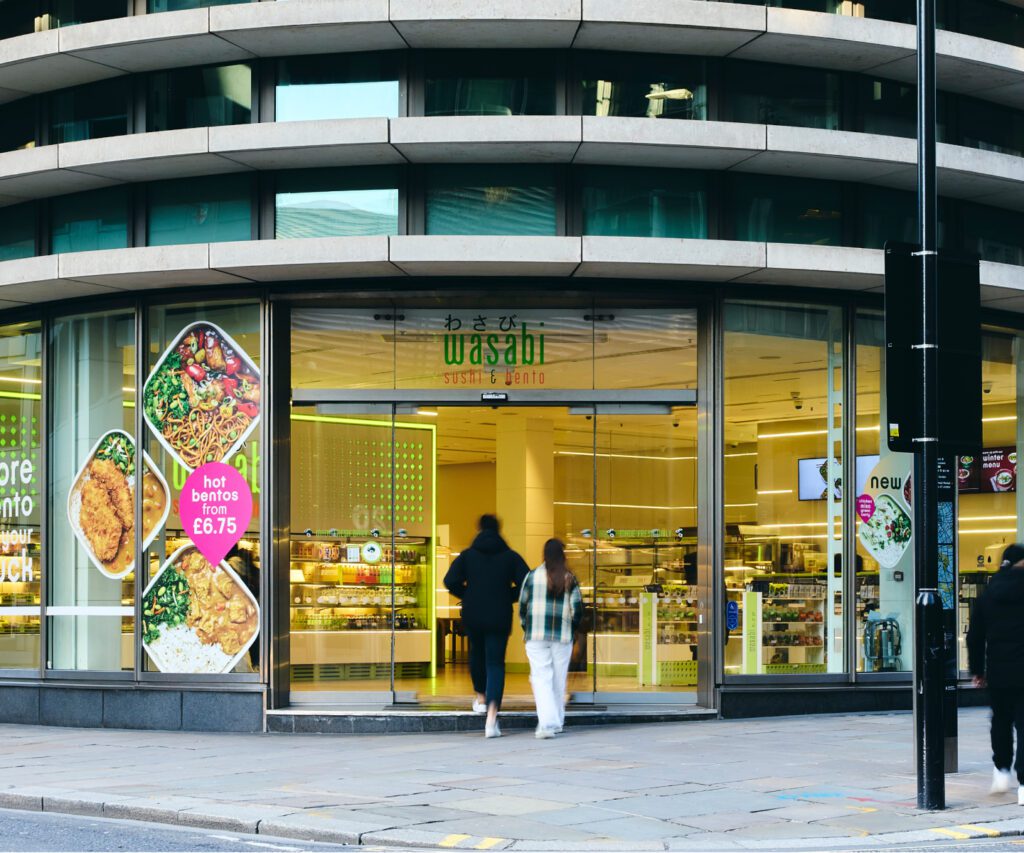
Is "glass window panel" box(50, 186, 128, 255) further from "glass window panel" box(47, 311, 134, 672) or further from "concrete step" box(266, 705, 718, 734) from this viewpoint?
"concrete step" box(266, 705, 718, 734)

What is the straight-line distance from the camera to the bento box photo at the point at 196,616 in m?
15.2

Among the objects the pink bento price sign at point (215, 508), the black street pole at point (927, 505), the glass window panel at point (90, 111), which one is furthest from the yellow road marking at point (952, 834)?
the glass window panel at point (90, 111)

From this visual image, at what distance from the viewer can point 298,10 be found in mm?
14492

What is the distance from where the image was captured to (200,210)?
1548 cm

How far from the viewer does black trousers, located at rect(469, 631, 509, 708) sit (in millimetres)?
13648

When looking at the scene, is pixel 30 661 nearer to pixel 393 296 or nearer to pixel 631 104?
pixel 393 296

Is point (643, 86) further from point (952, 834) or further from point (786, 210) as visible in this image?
point (952, 834)

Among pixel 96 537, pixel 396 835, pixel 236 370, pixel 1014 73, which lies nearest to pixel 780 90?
pixel 1014 73

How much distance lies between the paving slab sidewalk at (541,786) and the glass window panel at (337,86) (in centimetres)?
646

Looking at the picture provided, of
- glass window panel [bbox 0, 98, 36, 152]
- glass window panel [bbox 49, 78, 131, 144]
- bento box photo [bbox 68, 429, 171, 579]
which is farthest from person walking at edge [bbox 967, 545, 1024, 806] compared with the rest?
glass window panel [bbox 0, 98, 36, 152]

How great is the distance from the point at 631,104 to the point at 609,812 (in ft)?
27.6

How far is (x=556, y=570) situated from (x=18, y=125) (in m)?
8.40

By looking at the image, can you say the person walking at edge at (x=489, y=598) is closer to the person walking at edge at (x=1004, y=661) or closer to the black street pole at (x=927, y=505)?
the black street pole at (x=927, y=505)

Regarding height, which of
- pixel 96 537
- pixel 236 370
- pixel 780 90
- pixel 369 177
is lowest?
pixel 96 537
